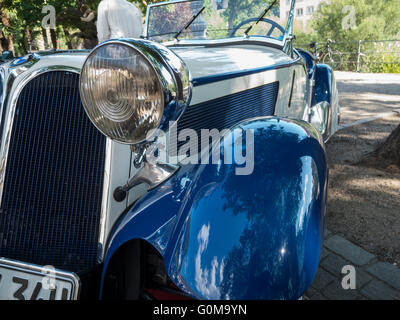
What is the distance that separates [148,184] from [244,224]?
471mm

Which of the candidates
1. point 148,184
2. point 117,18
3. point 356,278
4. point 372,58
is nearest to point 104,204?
point 148,184

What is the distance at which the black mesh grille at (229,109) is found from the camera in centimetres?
166

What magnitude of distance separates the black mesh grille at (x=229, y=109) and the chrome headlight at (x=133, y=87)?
495 mm

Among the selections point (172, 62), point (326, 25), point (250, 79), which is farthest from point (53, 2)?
point (326, 25)

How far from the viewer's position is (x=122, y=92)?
1.03m

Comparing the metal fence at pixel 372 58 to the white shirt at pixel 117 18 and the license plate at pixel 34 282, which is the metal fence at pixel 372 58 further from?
the license plate at pixel 34 282

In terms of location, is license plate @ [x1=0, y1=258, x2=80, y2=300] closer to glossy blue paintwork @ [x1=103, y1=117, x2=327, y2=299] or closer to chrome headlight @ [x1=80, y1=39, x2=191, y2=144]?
glossy blue paintwork @ [x1=103, y1=117, x2=327, y2=299]

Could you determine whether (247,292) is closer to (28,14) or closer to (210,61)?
(210,61)

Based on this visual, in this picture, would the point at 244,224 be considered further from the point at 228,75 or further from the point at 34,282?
the point at 228,75

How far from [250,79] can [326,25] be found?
25.2m

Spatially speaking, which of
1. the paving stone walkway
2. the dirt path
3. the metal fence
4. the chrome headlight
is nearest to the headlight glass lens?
the chrome headlight

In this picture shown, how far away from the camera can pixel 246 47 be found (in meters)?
2.69

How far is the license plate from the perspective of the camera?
3.81 ft

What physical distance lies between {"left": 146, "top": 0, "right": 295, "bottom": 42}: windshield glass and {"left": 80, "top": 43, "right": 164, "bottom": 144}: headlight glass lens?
6.44ft
